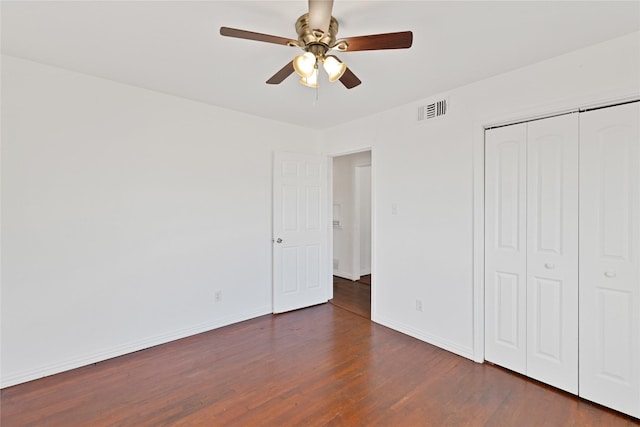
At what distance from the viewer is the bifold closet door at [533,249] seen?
85.0 inches

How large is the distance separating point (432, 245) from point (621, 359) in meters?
1.47

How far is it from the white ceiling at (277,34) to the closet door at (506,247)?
658 millimetres

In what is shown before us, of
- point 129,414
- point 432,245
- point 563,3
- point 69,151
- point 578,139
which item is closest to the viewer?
point 563,3

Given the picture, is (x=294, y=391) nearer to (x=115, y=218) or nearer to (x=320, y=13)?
(x=115, y=218)

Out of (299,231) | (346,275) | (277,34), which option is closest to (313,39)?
(277,34)

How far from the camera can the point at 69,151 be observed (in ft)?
8.13

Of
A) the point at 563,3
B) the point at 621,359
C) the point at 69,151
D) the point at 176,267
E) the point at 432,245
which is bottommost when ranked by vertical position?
the point at 621,359

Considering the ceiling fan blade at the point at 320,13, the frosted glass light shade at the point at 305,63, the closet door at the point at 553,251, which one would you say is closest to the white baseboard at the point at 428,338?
the closet door at the point at 553,251

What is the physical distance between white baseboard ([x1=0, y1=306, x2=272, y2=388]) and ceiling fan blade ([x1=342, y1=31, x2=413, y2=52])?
3030 millimetres

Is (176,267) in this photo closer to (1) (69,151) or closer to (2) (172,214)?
(2) (172,214)

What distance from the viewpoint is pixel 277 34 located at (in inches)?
76.4

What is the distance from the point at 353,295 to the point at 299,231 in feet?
4.60

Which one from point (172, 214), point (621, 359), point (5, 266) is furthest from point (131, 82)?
point (621, 359)

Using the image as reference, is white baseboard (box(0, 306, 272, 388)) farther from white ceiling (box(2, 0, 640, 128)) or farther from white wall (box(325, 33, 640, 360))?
white ceiling (box(2, 0, 640, 128))
